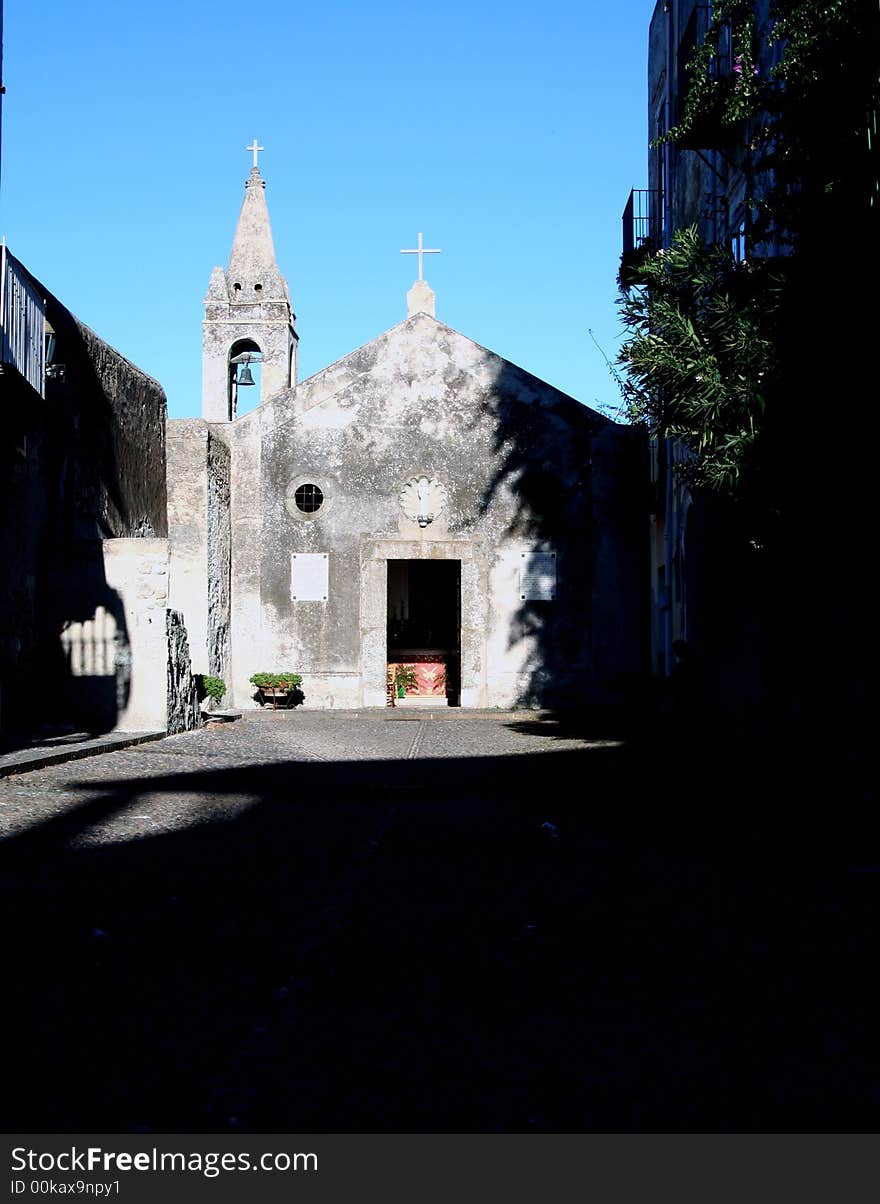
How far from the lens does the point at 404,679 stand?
1020 inches

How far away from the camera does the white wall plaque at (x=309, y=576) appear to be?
22578mm

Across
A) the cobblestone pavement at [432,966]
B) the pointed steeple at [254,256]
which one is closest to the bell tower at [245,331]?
the pointed steeple at [254,256]

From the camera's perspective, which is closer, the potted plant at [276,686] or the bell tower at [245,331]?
the potted plant at [276,686]

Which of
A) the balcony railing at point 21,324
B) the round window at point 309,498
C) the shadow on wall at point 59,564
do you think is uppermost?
the balcony railing at point 21,324

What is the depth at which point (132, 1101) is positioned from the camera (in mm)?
2986

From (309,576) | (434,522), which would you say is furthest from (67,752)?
(434,522)

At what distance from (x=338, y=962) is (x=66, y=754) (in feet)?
25.4

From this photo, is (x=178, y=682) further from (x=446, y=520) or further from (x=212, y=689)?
(x=446, y=520)

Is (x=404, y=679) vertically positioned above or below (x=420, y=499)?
below

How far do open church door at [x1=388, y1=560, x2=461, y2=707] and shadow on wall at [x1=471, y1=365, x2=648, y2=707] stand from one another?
3.56 meters

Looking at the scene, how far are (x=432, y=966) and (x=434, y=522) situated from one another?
737 inches

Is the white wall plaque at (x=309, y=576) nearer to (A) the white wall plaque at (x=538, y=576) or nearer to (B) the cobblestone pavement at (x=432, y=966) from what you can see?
(A) the white wall plaque at (x=538, y=576)

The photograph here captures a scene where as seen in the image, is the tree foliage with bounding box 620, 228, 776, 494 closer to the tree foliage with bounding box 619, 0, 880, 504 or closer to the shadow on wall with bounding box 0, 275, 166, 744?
the tree foliage with bounding box 619, 0, 880, 504

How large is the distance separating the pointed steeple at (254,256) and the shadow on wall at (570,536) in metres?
11.0
